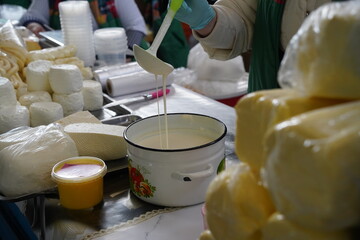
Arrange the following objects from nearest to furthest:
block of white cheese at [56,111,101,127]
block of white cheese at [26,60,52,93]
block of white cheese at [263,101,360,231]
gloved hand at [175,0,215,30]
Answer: block of white cheese at [263,101,360,231] < block of white cheese at [56,111,101,127] < gloved hand at [175,0,215,30] < block of white cheese at [26,60,52,93]

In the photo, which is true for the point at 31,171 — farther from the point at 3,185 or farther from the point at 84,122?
the point at 84,122

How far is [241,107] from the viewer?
52cm

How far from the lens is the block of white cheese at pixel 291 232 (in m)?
0.41

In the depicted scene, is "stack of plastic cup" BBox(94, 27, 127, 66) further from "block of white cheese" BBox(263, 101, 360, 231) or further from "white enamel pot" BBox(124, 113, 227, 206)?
"block of white cheese" BBox(263, 101, 360, 231)

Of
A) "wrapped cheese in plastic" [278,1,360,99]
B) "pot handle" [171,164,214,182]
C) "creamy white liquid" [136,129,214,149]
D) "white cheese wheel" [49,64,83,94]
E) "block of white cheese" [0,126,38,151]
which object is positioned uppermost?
"wrapped cheese in plastic" [278,1,360,99]

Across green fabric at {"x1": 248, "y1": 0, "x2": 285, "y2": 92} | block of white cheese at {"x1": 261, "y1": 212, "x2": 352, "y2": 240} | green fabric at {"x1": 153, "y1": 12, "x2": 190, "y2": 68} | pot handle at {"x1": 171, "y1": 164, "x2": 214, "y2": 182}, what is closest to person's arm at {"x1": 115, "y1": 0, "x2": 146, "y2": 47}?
green fabric at {"x1": 153, "y1": 12, "x2": 190, "y2": 68}

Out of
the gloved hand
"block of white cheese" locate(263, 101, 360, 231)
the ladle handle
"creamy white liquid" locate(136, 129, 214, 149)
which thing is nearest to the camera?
"block of white cheese" locate(263, 101, 360, 231)

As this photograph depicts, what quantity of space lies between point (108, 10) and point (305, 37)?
137 inches

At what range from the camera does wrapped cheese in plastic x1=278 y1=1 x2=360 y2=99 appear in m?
0.40

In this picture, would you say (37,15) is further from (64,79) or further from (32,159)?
(32,159)

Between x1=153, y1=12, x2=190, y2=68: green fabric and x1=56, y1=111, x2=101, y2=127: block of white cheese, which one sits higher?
x1=56, y1=111, x2=101, y2=127: block of white cheese

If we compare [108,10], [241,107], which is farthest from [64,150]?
[108,10]

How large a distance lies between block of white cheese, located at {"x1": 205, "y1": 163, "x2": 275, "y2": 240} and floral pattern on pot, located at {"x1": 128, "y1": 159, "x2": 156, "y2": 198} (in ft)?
1.61

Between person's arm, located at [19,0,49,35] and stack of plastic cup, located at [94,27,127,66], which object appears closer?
stack of plastic cup, located at [94,27,127,66]
